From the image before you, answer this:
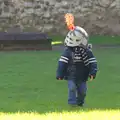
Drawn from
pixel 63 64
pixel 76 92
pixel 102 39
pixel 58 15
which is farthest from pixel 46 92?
pixel 58 15

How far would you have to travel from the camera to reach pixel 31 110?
21.5 ft

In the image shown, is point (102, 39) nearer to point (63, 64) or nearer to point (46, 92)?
point (46, 92)

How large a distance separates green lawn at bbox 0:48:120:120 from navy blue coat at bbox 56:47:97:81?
1.49ft

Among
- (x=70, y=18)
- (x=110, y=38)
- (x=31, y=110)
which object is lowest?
(x=110, y=38)

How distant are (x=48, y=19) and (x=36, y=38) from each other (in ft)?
14.5

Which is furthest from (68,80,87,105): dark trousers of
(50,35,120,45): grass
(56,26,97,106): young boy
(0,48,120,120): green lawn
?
(50,35,120,45): grass

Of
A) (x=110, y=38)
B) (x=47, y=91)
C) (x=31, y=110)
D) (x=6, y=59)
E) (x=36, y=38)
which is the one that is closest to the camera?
(x=31, y=110)

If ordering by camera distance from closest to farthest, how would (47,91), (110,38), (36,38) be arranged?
(47,91)
(36,38)
(110,38)

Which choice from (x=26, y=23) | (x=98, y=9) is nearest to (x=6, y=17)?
(x=26, y=23)

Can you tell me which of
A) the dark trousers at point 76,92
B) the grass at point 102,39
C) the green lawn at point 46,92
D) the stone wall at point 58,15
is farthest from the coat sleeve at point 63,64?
the stone wall at point 58,15

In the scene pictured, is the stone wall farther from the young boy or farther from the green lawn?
the young boy

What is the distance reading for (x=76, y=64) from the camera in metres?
6.80

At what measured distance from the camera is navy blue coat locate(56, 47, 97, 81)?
674 centimetres

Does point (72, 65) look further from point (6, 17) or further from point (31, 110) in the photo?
point (6, 17)
